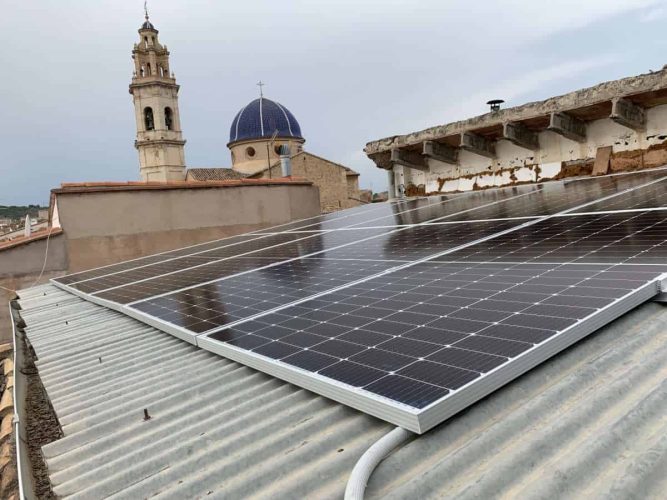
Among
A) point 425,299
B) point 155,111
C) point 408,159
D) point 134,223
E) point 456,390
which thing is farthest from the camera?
point 155,111

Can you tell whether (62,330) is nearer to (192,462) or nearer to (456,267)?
(192,462)

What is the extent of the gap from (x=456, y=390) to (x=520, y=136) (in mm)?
12875

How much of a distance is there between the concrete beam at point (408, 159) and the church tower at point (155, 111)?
131 feet

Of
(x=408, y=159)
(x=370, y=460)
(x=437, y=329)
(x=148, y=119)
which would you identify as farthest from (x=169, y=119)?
(x=370, y=460)

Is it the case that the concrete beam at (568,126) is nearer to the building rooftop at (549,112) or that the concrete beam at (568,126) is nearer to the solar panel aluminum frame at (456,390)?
the building rooftop at (549,112)

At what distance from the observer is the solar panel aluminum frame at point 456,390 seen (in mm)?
2539

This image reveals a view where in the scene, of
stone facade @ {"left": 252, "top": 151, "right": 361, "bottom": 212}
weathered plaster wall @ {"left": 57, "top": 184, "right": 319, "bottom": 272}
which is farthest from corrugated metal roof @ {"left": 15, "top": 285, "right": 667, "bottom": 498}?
stone facade @ {"left": 252, "top": 151, "right": 361, "bottom": 212}

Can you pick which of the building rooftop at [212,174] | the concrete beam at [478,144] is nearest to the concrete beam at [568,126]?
the concrete beam at [478,144]

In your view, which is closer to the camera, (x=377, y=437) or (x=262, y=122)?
(x=377, y=437)

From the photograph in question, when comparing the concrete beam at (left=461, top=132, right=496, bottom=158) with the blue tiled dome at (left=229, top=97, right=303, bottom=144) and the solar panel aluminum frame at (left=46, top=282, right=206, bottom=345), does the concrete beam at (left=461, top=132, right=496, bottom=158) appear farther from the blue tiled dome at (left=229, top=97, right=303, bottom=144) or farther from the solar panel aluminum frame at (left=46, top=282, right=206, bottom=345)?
the blue tiled dome at (left=229, top=97, right=303, bottom=144)

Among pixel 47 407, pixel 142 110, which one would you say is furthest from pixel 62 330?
pixel 142 110

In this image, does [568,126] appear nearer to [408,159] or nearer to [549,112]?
[549,112]

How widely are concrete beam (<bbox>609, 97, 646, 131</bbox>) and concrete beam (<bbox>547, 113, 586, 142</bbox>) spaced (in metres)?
1.24

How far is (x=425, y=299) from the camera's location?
430 cm
